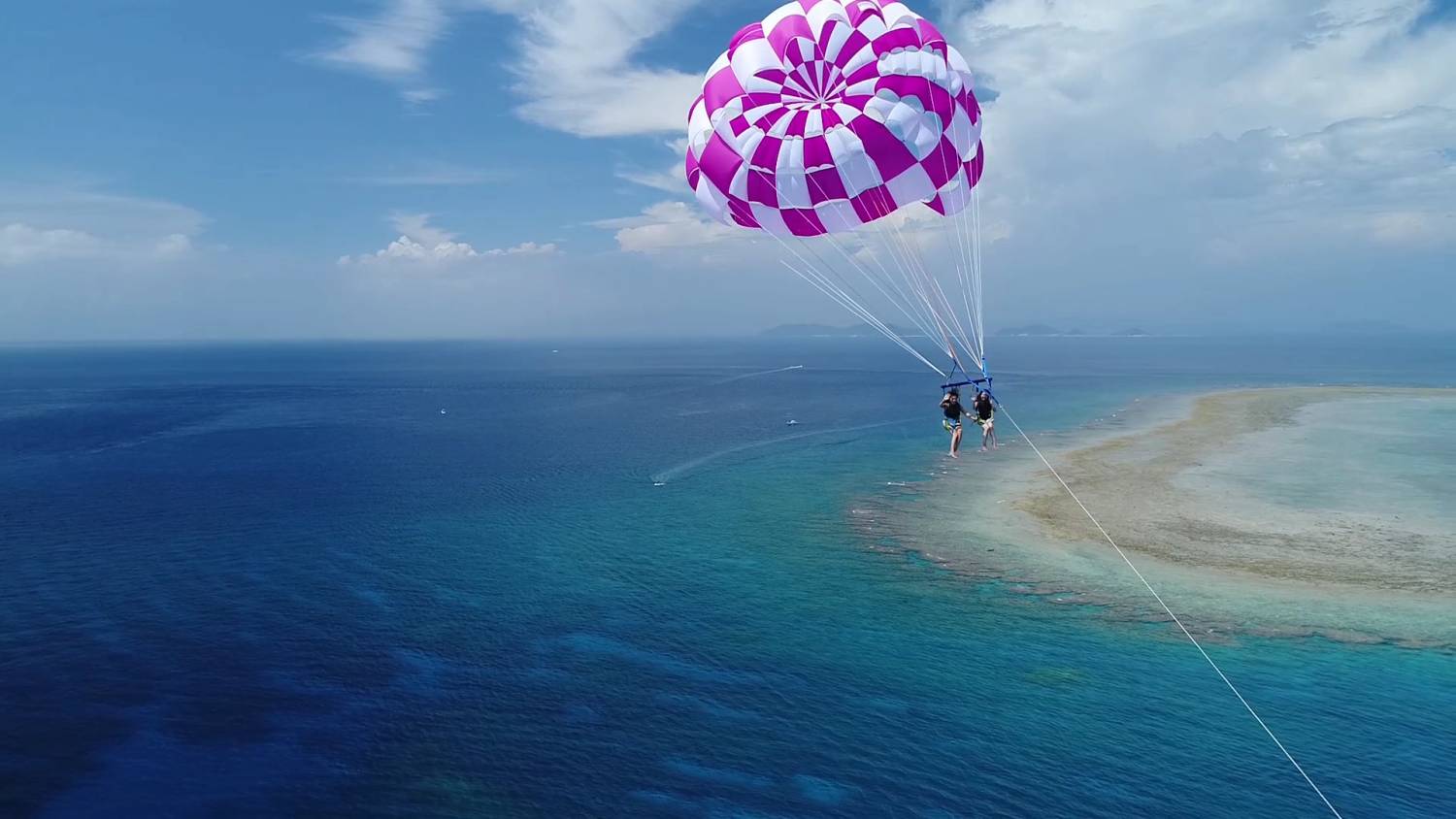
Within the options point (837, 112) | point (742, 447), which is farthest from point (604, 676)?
point (742, 447)

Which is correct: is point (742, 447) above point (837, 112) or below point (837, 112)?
below

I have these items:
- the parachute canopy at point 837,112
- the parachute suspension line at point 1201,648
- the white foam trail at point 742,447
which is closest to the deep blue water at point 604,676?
the parachute suspension line at point 1201,648

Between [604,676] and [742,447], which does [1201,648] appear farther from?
[742,447]

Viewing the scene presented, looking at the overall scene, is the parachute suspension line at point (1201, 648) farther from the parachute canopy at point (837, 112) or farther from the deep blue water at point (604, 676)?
the parachute canopy at point (837, 112)

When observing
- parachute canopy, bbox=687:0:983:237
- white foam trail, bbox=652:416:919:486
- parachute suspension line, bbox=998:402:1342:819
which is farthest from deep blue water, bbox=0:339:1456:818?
parachute canopy, bbox=687:0:983:237

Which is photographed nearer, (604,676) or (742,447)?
(604,676)

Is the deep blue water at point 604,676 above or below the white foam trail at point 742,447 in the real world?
below
